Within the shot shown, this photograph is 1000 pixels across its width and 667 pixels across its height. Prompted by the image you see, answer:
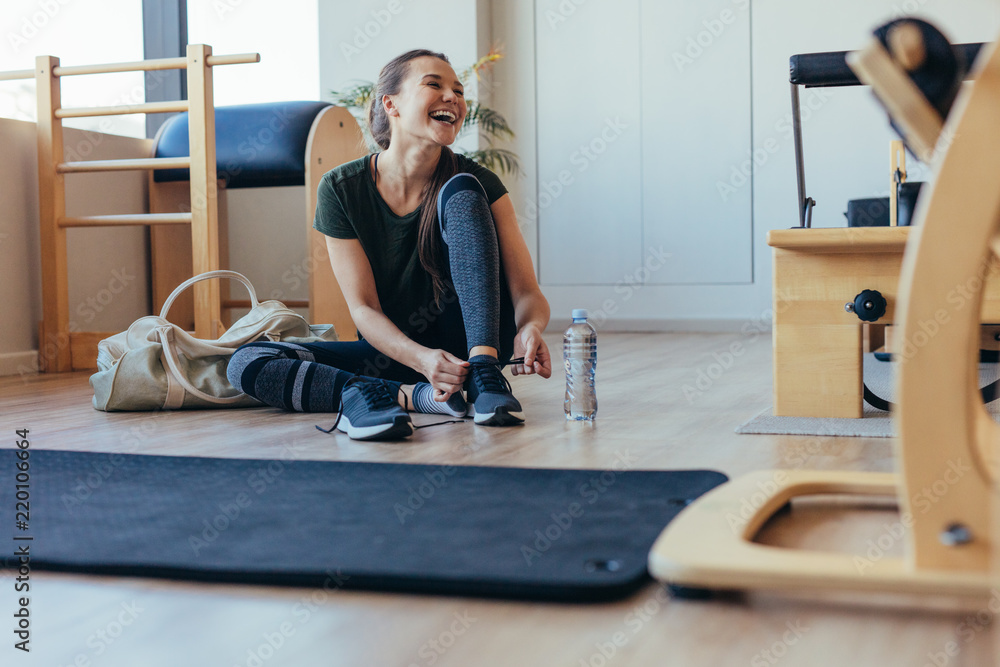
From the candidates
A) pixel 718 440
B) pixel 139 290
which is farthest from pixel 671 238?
pixel 718 440

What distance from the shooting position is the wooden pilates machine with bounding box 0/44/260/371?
2.79 metres

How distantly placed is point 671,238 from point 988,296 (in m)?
3.15

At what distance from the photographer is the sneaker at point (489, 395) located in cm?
162

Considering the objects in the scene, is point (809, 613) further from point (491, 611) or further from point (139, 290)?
point (139, 290)

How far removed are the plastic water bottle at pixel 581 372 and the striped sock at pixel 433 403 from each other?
20cm

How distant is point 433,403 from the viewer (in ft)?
5.80

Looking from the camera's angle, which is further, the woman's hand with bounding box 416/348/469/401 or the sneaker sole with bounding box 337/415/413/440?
the woman's hand with bounding box 416/348/469/401

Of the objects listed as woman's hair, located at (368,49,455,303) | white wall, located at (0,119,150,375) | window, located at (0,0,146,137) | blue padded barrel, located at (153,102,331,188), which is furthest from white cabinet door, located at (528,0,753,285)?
woman's hair, located at (368,49,455,303)

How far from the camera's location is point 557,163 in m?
4.87

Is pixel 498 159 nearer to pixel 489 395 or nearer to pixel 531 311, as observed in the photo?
pixel 531 311

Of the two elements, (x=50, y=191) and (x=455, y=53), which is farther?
(x=455, y=53)

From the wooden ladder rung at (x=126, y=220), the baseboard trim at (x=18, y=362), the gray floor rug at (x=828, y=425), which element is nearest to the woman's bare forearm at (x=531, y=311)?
the gray floor rug at (x=828, y=425)

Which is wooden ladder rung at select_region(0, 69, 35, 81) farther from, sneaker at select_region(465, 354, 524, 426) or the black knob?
the black knob

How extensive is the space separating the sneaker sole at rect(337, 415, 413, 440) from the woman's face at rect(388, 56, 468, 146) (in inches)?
23.3
